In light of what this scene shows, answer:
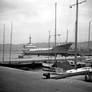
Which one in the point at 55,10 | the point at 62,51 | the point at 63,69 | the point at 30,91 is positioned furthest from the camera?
the point at 62,51

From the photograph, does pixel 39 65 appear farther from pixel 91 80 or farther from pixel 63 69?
pixel 91 80

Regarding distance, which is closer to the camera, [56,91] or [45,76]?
[56,91]

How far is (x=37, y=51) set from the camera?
2960 inches

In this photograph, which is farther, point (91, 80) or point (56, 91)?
point (91, 80)

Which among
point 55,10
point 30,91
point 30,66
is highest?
point 55,10

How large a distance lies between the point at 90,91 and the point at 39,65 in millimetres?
22114

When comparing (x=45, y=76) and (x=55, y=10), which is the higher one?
(x=55, y=10)

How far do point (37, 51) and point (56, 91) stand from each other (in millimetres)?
68153

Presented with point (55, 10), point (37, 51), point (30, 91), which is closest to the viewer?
point (30, 91)

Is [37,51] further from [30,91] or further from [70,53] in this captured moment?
[30,91]

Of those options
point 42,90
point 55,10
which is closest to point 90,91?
point 42,90

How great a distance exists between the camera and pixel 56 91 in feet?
23.5

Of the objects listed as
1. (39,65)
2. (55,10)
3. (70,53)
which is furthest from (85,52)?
(55,10)

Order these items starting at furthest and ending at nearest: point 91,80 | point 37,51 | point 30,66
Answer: point 37,51 < point 30,66 < point 91,80
